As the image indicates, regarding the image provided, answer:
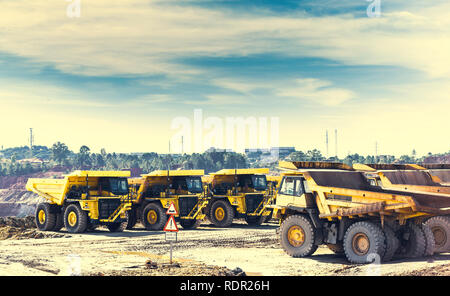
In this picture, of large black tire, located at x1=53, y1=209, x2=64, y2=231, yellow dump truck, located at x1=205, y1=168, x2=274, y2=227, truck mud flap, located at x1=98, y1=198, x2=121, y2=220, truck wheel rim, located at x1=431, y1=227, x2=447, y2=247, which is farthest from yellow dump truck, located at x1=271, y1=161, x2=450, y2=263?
large black tire, located at x1=53, y1=209, x2=64, y2=231

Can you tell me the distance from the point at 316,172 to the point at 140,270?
6177mm

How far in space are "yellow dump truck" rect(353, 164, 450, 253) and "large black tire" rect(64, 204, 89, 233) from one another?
1379 centimetres

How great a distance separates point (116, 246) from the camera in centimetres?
2317

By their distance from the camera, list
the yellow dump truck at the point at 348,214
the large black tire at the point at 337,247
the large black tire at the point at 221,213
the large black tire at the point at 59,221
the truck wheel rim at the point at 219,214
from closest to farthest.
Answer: the yellow dump truck at the point at 348,214 → the large black tire at the point at 337,247 → the large black tire at the point at 59,221 → the large black tire at the point at 221,213 → the truck wheel rim at the point at 219,214

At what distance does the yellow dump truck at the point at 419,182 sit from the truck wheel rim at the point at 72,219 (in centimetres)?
1433

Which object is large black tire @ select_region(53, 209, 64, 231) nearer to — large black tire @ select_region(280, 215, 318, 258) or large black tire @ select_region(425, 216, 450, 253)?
large black tire @ select_region(280, 215, 318, 258)

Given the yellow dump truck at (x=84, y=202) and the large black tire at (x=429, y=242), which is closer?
the large black tire at (x=429, y=242)

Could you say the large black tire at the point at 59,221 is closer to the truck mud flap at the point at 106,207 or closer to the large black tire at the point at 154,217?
the truck mud flap at the point at 106,207

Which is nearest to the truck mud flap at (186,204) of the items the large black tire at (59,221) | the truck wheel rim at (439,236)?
the large black tire at (59,221)

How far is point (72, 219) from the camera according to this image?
2889 cm

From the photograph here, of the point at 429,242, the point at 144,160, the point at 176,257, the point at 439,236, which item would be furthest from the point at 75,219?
the point at 144,160

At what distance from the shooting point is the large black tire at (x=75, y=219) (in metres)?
28.3

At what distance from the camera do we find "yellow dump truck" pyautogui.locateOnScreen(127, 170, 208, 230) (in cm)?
2989
